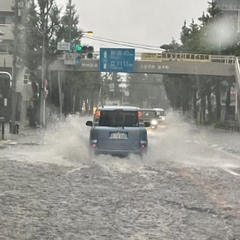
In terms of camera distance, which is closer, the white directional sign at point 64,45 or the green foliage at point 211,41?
the white directional sign at point 64,45

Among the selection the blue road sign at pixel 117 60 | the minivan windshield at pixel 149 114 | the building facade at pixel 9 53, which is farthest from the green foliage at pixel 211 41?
the minivan windshield at pixel 149 114

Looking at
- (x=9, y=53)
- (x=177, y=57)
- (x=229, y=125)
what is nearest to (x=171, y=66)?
(x=177, y=57)

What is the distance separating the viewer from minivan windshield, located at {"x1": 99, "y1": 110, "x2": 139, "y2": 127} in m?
17.1

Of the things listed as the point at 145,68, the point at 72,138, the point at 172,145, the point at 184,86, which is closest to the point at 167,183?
the point at 172,145

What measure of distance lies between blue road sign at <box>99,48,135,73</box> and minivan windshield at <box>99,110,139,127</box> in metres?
30.7

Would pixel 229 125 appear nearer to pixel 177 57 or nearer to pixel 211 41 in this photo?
pixel 177 57

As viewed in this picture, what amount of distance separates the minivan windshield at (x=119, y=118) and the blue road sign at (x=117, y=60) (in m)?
Result: 30.7

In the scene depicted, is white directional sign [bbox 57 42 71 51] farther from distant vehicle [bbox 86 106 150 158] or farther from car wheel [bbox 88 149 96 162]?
car wheel [bbox 88 149 96 162]

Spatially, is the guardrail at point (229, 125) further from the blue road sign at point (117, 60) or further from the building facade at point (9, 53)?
the building facade at point (9, 53)

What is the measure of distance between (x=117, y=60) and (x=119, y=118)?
3121 centimetres

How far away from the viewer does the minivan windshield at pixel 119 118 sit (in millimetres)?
17141

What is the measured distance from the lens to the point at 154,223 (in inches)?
316

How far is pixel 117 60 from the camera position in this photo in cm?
4800

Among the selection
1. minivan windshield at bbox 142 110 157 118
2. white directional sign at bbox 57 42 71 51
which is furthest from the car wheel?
white directional sign at bbox 57 42 71 51
